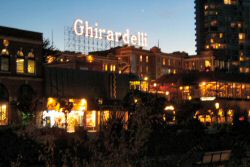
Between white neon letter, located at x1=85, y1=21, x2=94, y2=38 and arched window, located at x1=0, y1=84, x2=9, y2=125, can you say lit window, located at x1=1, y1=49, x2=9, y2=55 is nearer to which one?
arched window, located at x1=0, y1=84, x2=9, y2=125

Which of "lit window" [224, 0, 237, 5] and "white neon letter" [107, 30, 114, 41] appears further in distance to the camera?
"lit window" [224, 0, 237, 5]

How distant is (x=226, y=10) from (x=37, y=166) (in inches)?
5980

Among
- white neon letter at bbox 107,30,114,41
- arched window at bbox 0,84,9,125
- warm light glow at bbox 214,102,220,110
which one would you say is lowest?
warm light glow at bbox 214,102,220,110

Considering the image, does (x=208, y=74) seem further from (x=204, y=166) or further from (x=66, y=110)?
(x=204, y=166)

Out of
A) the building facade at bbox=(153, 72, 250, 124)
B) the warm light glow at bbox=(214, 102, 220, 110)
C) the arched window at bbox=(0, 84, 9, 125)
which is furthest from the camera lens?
the building facade at bbox=(153, 72, 250, 124)

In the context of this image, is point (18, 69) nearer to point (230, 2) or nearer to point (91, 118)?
point (91, 118)

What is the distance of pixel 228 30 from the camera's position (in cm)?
16525

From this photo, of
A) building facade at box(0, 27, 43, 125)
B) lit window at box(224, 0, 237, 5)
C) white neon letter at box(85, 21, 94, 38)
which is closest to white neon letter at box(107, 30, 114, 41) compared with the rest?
white neon letter at box(85, 21, 94, 38)

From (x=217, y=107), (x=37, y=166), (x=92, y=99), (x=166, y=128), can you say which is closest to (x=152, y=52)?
(x=217, y=107)

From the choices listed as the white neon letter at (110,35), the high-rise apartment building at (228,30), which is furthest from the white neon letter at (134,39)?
the high-rise apartment building at (228,30)

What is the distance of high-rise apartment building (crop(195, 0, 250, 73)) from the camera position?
163m

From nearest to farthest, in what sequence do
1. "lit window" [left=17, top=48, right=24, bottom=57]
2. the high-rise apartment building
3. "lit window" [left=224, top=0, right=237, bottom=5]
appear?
"lit window" [left=17, top=48, right=24, bottom=57]
the high-rise apartment building
"lit window" [left=224, top=0, right=237, bottom=5]

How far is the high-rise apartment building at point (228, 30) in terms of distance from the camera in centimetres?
16312

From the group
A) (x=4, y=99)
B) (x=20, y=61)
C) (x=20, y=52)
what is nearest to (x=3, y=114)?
(x=4, y=99)
